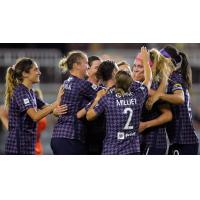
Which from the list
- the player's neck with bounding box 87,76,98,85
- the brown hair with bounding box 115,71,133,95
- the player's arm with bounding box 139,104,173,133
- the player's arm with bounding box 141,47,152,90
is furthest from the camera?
the player's neck with bounding box 87,76,98,85

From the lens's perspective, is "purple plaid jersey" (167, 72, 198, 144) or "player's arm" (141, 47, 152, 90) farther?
"purple plaid jersey" (167, 72, 198, 144)

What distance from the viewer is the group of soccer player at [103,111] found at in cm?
648

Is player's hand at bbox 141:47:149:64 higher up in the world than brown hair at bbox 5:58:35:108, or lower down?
higher up

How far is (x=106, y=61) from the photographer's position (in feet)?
A: 21.4

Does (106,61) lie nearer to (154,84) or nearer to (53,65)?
(154,84)

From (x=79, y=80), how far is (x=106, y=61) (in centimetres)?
30

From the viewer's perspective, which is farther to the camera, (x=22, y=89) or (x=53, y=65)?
(x=53, y=65)

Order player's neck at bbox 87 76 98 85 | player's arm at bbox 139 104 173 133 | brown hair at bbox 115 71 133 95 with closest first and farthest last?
brown hair at bbox 115 71 133 95 < player's arm at bbox 139 104 173 133 < player's neck at bbox 87 76 98 85

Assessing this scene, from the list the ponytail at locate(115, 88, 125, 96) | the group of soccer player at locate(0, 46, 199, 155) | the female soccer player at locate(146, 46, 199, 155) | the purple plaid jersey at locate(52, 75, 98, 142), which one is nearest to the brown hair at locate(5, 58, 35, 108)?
the group of soccer player at locate(0, 46, 199, 155)

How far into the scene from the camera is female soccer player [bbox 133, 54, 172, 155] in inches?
260

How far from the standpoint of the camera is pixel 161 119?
661 cm

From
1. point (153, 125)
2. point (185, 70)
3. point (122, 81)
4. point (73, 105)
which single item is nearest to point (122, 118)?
point (122, 81)

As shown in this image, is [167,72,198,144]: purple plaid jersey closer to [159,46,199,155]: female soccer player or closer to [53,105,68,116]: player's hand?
[159,46,199,155]: female soccer player
